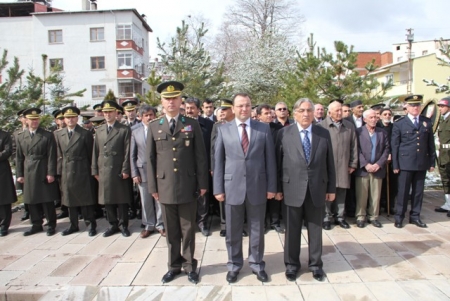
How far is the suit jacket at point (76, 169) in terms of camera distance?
597cm

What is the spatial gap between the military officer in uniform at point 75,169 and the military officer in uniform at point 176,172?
2.25 meters

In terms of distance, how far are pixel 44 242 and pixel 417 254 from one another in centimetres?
537

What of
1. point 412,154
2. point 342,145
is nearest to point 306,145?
point 342,145

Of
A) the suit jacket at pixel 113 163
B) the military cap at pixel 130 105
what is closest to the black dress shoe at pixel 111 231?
the suit jacket at pixel 113 163

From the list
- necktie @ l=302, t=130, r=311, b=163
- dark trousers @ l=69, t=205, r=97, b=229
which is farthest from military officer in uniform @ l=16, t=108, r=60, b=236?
necktie @ l=302, t=130, r=311, b=163

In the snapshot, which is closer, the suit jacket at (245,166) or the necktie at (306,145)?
the suit jacket at (245,166)

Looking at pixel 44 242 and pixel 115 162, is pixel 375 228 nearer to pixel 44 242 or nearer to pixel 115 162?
pixel 115 162

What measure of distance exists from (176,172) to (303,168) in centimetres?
142

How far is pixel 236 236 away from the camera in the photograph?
13.7ft

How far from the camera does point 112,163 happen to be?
229 inches

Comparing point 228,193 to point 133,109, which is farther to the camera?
point 133,109

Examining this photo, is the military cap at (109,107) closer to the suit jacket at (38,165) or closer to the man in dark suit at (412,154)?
the suit jacket at (38,165)

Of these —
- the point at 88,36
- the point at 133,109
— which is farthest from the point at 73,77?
the point at 133,109

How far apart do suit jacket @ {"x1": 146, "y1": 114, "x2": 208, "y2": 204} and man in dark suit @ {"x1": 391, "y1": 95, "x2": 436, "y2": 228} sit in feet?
11.6
